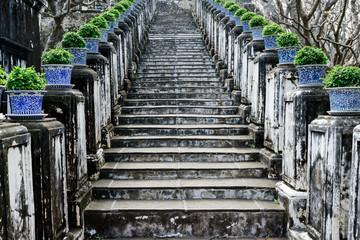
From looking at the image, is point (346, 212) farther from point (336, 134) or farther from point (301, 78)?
point (301, 78)

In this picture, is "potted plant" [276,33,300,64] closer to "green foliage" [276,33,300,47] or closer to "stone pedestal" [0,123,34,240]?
"green foliage" [276,33,300,47]

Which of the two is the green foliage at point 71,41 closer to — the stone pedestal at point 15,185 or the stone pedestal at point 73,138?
the stone pedestal at point 73,138

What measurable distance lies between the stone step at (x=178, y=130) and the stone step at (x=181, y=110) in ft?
2.48

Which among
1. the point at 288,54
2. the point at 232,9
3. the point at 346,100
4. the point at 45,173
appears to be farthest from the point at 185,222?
the point at 232,9

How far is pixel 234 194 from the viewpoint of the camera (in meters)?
4.97

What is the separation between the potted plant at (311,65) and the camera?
4.21 metres

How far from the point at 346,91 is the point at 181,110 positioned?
4.41m

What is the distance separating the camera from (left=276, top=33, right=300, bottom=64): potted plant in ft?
16.6

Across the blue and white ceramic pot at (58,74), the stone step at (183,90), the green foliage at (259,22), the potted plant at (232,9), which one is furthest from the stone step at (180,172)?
the potted plant at (232,9)

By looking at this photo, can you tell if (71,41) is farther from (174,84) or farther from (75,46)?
(174,84)

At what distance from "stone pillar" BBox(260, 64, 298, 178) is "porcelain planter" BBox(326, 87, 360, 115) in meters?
1.67

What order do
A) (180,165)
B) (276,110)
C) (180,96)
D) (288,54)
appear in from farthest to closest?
(180,96)
(180,165)
(276,110)
(288,54)

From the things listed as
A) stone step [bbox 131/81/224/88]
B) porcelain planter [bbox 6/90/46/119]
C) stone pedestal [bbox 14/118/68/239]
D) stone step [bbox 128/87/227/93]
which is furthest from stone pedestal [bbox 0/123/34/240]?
stone step [bbox 131/81/224/88]

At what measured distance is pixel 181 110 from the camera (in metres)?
7.36
